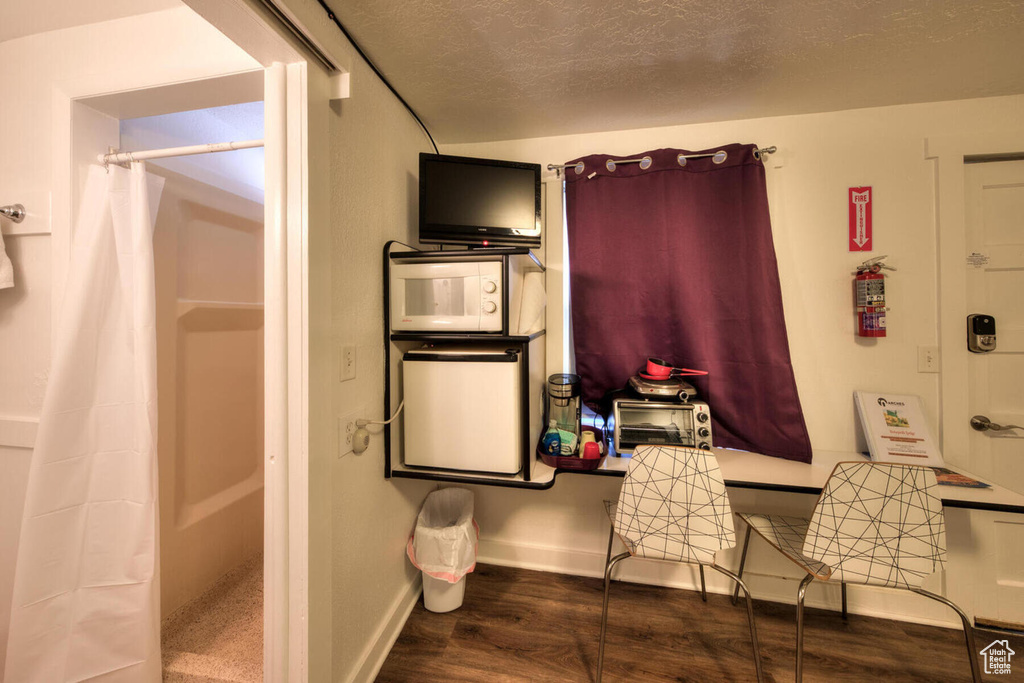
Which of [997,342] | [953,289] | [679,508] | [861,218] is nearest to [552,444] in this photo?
[679,508]

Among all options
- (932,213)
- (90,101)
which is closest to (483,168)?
(90,101)

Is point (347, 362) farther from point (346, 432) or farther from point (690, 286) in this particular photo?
point (690, 286)

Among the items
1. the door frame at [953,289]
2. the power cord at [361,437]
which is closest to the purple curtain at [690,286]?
the door frame at [953,289]

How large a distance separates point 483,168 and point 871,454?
2.08m

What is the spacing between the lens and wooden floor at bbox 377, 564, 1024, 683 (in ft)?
4.82

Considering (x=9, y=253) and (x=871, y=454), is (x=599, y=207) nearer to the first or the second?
(x=871, y=454)

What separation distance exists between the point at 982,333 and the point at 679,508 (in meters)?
1.61

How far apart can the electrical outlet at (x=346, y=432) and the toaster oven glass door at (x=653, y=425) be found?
108cm

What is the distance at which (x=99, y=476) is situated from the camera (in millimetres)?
1324

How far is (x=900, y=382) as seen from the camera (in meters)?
1.76

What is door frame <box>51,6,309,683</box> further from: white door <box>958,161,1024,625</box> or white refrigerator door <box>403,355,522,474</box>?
white door <box>958,161,1024,625</box>

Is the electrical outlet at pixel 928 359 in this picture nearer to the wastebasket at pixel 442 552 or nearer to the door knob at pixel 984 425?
the door knob at pixel 984 425

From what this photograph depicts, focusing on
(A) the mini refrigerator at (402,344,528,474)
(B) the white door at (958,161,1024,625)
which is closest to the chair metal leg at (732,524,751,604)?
(B) the white door at (958,161,1024,625)

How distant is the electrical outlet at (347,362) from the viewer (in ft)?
4.26
